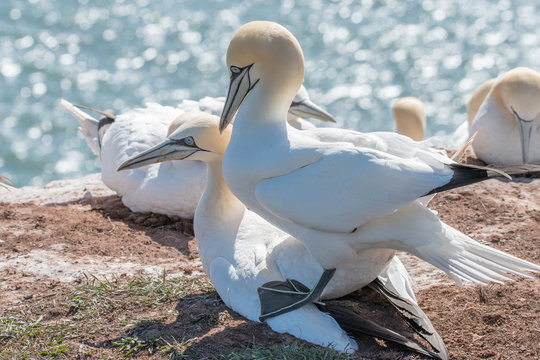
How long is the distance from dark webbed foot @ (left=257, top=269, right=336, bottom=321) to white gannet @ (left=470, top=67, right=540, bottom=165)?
11.6 feet

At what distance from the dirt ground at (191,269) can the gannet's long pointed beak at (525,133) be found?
0.30 metres

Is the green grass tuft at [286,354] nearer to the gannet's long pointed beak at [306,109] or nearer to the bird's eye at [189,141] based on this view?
the bird's eye at [189,141]

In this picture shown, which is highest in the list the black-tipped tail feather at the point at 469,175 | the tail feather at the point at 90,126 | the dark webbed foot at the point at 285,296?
the black-tipped tail feather at the point at 469,175

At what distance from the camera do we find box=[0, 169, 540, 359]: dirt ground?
4215 millimetres

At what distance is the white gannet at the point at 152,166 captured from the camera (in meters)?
6.48

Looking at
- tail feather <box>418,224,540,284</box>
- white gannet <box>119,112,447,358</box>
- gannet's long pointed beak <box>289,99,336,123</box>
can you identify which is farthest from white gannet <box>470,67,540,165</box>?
tail feather <box>418,224,540,284</box>

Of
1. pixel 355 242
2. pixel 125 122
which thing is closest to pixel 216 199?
pixel 355 242

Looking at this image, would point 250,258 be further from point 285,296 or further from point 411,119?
point 411,119

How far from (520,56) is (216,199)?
12.2 m

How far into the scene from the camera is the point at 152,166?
6.74m

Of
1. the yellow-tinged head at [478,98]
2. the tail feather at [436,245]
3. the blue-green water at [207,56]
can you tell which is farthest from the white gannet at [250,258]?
the blue-green water at [207,56]

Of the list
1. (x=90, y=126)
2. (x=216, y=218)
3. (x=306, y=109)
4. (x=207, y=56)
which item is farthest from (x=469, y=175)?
(x=207, y=56)

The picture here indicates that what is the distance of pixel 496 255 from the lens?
4.10 m

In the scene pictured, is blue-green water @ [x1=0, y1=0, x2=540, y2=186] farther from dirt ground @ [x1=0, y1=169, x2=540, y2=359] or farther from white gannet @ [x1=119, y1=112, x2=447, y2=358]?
white gannet @ [x1=119, y1=112, x2=447, y2=358]
